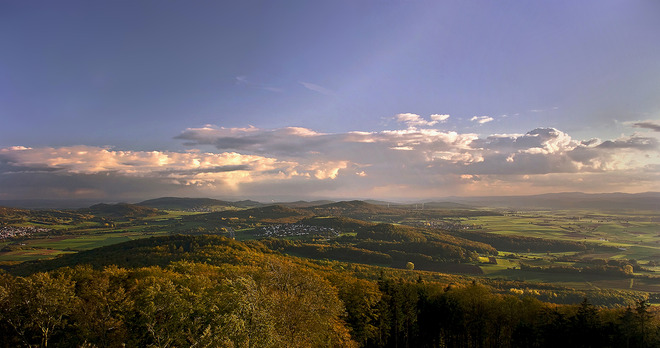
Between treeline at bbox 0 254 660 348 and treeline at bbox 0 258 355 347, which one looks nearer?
treeline at bbox 0 258 355 347

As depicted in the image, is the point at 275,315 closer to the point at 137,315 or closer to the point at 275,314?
the point at 275,314

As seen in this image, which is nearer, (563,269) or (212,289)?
(212,289)

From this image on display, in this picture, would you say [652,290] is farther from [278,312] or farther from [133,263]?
[133,263]

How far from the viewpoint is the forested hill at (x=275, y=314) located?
28906mm

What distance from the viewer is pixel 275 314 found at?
3053 centimetres

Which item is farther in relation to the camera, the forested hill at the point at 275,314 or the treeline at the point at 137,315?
the forested hill at the point at 275,314

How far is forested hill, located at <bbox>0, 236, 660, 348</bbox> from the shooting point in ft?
94.8

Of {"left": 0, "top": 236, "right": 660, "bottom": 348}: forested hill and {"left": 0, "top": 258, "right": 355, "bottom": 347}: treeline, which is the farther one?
{"left": 0, "top": 236, "right": 660, "bottom": 348}: forested hill

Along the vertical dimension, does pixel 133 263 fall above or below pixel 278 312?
A: below

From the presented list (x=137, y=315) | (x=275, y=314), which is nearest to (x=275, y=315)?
(x=275, y=314)

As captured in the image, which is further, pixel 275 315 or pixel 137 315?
pixel 137 315

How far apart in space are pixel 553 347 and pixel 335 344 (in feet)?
100

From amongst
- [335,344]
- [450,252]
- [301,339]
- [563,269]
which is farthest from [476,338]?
[450,252]

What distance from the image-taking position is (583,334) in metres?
40.4
